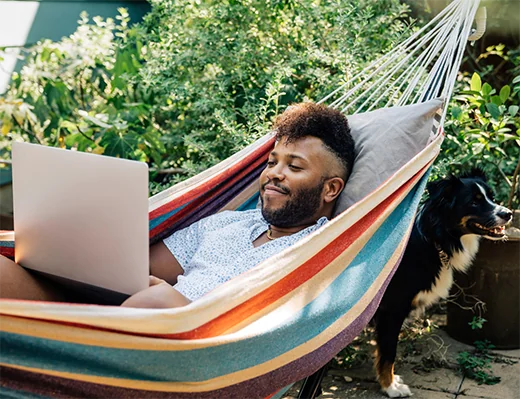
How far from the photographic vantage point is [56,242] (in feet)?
5.73

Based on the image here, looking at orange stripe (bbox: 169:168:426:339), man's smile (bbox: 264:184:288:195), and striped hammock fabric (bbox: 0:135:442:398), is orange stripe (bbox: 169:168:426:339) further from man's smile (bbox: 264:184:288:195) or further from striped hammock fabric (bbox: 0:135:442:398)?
man's smile (bbox: 264:184:288:195)

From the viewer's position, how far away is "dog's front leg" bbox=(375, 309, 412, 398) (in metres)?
A: 2.60

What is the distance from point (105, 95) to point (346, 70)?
1.75m

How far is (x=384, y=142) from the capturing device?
2.39 m

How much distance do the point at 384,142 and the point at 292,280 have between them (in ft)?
2.78

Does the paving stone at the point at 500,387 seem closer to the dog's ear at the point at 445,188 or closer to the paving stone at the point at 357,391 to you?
the paving stone at the point at 357,391

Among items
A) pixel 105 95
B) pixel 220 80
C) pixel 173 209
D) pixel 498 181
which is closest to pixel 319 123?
pixel 173 209

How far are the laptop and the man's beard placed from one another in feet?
2.02

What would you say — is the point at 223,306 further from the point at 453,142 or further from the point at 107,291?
the point at 453,142

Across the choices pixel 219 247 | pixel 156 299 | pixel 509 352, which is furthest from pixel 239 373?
pixel 509 352

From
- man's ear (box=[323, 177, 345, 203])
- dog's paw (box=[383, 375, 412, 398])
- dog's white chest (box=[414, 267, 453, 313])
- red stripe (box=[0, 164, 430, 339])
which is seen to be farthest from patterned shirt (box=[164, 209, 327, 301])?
dog's paw (box=[383, 375, 412, 398])

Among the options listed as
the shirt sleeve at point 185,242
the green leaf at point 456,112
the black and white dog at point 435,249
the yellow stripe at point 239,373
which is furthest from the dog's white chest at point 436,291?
the shirt sleeve at point 185,242

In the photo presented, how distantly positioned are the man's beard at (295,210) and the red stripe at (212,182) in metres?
0.27

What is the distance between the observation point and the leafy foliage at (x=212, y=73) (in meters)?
3.37
